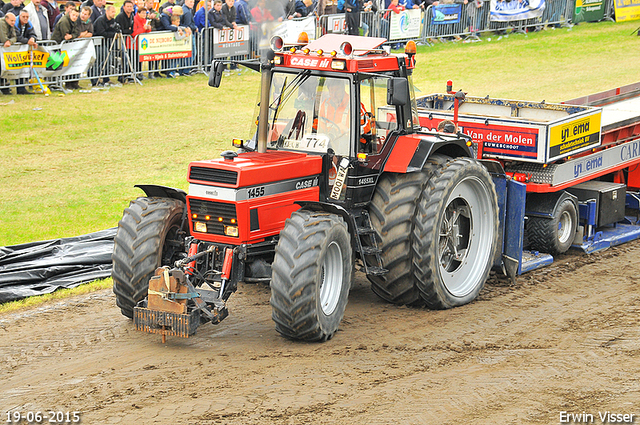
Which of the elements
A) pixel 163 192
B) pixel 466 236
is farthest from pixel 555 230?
pixel 163 192

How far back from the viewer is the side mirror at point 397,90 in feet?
24.5

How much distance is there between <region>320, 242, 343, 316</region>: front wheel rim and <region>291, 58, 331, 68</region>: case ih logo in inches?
70.6

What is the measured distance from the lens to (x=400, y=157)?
27.0 feet

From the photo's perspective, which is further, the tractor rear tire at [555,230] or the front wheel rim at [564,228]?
the front wheel rim at [564,228]

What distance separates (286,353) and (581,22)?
2762 cm

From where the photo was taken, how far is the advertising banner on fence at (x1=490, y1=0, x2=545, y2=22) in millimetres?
28812

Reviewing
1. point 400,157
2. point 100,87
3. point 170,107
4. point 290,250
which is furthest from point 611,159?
point 100,87

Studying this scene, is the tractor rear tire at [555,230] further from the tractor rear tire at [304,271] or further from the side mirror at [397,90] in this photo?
the tractor rear tire at [304,271]

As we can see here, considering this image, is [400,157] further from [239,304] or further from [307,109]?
Result: [239,304]

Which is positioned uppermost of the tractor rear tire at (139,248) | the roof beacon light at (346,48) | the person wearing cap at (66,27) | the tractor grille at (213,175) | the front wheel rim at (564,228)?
the person wearing cap at (66,27)

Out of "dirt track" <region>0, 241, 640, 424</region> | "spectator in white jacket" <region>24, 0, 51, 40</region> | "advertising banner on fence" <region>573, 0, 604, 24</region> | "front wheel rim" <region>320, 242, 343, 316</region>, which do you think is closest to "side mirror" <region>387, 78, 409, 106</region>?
"front wheel rim" <region>320, 242, 343, 316</region>

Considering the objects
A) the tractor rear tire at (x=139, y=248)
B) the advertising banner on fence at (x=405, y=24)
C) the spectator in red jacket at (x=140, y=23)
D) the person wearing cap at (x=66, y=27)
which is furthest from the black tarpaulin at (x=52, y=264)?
the advertising banner on fence at (x=405, y=24)

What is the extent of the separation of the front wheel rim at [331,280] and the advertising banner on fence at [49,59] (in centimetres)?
1255

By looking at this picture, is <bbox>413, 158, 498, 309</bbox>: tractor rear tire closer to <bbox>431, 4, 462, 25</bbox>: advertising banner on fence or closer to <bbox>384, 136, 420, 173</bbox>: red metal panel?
<bbox>384, 136, 420, 173</bbox>: red metal panel
